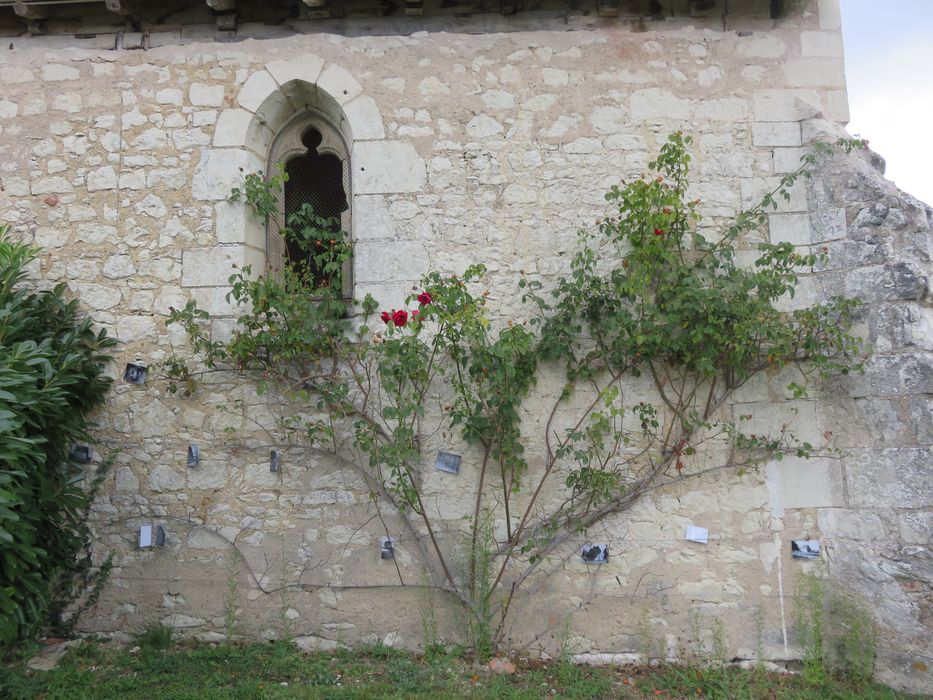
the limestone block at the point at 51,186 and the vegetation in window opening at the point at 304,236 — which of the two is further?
the limestone block at the point at 51,186

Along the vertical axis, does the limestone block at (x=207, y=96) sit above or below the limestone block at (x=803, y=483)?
above

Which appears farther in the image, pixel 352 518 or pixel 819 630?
pixel 352 518

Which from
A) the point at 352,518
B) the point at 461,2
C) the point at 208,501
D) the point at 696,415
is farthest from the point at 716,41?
the point at 208,501

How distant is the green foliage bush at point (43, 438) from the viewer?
3.36 meters

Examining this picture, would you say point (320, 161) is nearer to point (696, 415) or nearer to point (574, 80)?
point (574, 80)

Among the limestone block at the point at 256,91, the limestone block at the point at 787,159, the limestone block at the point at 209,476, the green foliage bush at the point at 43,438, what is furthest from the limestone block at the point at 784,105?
the green foliage bush at the point at 43,438

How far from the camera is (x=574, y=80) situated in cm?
438

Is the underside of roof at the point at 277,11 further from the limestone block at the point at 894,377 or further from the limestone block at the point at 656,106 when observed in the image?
the limestone block at the point at 894,377

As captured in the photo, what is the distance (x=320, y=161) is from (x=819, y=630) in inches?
164

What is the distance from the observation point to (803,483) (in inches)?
161

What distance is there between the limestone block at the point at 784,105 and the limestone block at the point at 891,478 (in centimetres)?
209

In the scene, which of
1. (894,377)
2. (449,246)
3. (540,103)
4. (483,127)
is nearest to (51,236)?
(449,246)

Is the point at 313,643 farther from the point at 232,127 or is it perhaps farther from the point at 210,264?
the point at 232,127

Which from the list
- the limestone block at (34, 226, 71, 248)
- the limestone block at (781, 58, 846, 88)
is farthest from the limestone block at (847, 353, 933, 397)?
the limestone block at (34, 226, 71, 248)
